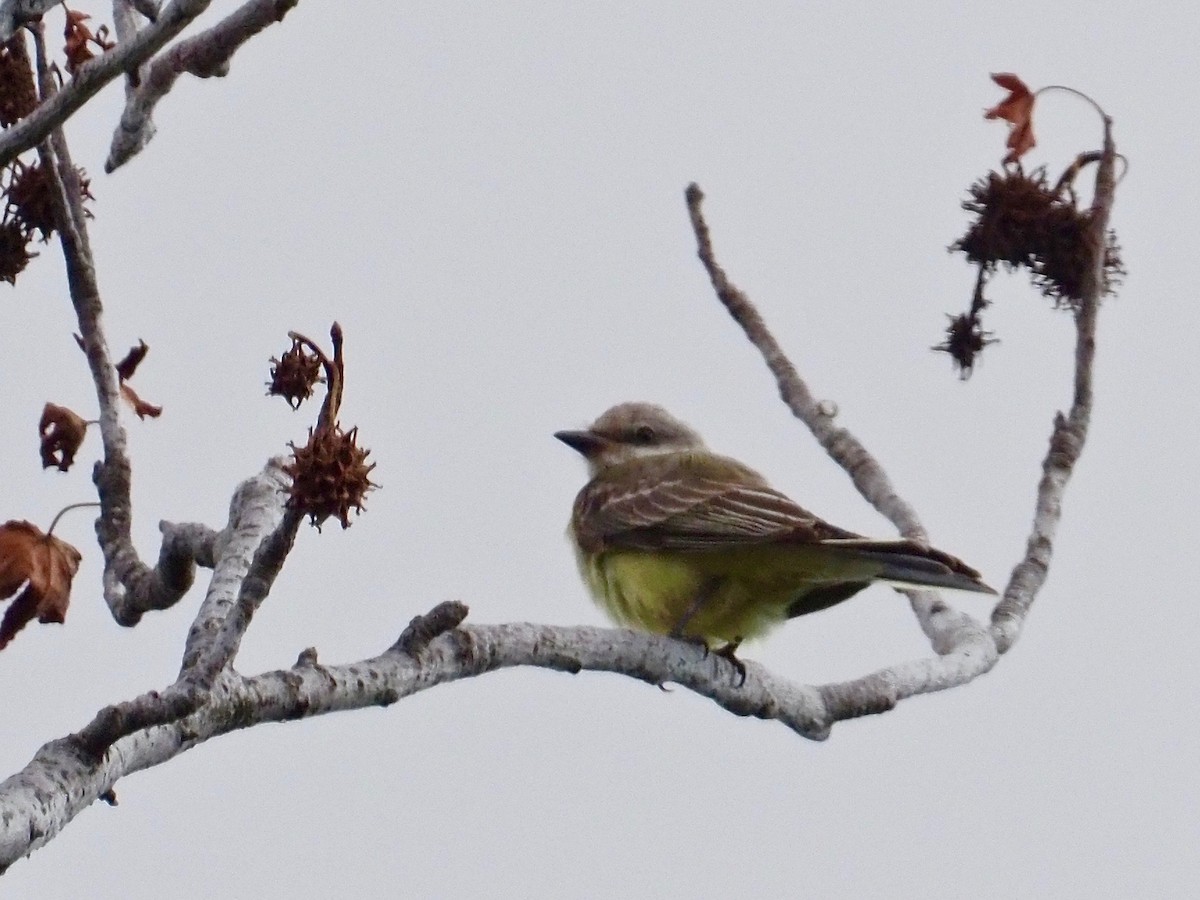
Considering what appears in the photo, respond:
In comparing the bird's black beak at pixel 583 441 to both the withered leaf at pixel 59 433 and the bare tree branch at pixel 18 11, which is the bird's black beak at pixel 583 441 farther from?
the bare tree branch at pixel 18 11

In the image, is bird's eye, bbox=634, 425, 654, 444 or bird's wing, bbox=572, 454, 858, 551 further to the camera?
bird's eye, bbox=634, 425, 654, 444

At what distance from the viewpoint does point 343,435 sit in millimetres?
3238

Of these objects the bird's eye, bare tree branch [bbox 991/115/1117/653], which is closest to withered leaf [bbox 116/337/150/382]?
bare tree branch [bbox 991/115/1117/653]

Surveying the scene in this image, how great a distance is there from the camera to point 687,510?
7.48 meters

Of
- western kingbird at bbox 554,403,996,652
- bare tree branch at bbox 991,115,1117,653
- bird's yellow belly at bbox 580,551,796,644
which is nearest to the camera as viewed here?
western kingbird at bbox 554,403,996,652

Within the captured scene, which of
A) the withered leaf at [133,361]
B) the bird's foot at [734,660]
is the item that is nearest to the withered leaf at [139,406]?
the withered leaf at [133,361]

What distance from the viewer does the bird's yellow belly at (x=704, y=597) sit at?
716 cm

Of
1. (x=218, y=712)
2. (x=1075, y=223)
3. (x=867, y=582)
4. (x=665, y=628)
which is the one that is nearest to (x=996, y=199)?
(x=1075, y=223)

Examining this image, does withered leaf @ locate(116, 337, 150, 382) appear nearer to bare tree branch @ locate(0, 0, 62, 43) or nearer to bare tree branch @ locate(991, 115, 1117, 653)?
bare tree branch @ locate(0, 0, 62, 43)

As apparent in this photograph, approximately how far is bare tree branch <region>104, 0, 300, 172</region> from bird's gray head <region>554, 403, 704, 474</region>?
14.0ft

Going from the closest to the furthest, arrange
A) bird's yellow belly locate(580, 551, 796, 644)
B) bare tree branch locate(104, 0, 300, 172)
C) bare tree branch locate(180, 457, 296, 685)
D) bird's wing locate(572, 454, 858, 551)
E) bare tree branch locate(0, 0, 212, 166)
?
bare tree branch locate(180, 457, 296, 685) → bare tree branch locate(0, 0, 212, 166) → bare tree branch locate(104, 0, 300, 172) → bird's wing locate(572, 454, 858, 551) → bird's yellow belly locate(580, 551, 796, 644)

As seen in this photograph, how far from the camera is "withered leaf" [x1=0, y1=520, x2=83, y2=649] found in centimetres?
475

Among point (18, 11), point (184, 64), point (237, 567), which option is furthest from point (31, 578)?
point (18, 11)

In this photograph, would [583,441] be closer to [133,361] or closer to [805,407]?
[805,407]
